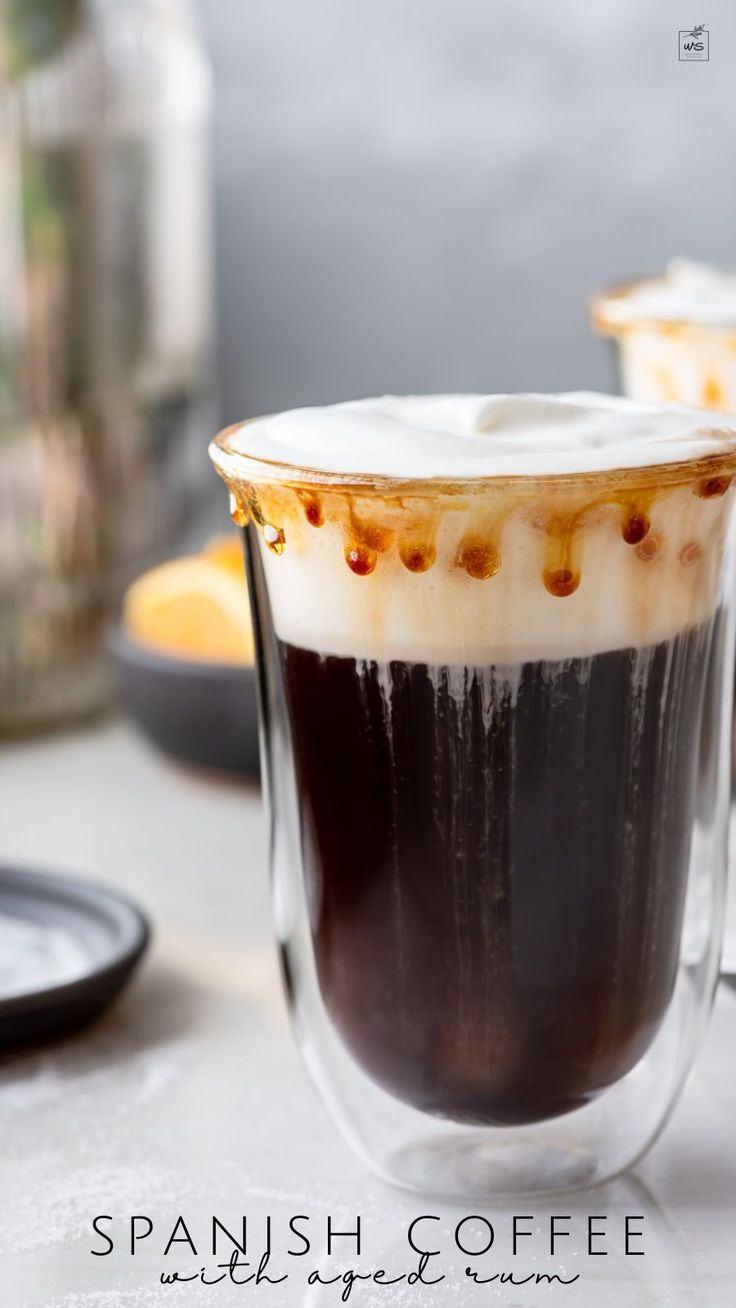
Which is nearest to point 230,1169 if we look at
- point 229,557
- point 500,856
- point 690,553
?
point 500,856

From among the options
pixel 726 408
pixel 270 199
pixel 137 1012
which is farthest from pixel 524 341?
pixel 137 1012

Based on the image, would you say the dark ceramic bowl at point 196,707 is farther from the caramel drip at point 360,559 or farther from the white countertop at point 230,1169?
the caramel drip at point 360,559

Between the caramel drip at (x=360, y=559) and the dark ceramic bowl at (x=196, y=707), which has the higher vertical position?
the caramel drip at (x=360, y=559)

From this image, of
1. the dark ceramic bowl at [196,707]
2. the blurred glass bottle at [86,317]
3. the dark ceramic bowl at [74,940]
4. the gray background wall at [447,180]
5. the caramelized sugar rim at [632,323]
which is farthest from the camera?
the gray background wall at [447,180]

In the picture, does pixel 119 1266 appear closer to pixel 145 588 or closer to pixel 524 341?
pixel 145 588

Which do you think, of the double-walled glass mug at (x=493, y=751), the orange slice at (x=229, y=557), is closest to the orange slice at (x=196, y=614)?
the orange slice at (x=229, y=557)

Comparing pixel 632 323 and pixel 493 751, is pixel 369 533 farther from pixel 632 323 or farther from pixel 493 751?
pixel 632 323

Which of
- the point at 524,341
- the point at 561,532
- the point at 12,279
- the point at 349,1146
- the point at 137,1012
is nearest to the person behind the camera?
the point at 561,532
